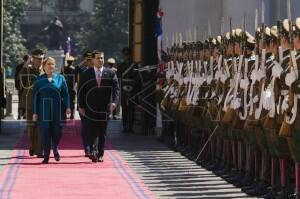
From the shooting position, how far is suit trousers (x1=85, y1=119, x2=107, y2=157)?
18.5 meters

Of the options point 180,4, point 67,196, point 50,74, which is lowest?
point 67,196

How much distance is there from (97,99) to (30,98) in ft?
4.51

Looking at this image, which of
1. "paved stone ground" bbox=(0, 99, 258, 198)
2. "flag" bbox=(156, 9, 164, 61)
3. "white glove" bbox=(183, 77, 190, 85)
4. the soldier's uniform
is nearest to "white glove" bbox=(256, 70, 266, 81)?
the soldier's uniform

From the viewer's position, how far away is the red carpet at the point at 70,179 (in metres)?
13.7

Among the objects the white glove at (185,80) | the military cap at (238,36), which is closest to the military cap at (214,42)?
the military cap at (238,36)

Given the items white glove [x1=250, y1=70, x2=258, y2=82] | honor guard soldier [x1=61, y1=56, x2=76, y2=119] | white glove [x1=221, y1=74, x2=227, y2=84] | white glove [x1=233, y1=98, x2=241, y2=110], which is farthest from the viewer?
honor guard soldier [x1=61, y1=56, x2=76, y2=119]

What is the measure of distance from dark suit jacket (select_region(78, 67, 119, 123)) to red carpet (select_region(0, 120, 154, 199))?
79 cm

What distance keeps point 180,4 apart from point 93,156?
8470mm

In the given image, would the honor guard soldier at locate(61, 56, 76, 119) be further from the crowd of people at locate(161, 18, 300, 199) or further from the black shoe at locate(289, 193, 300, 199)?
the black shoe at locate(289, 193, 300, 199)

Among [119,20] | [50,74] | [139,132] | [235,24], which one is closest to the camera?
[50,74]

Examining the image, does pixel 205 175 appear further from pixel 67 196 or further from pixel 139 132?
pixel 139 132

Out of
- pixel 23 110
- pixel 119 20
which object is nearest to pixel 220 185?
pixel 23 110

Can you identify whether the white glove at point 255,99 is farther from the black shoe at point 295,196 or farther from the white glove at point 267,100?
the black shoe at point 295,196

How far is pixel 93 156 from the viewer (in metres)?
18.5
